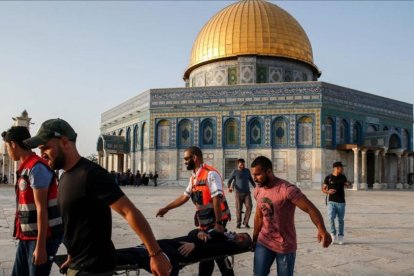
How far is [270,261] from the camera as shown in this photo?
3.90m

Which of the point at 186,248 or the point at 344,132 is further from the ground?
the point at 344,132

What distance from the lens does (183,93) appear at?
33406 millimetres

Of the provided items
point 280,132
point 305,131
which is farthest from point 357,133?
point 280,132

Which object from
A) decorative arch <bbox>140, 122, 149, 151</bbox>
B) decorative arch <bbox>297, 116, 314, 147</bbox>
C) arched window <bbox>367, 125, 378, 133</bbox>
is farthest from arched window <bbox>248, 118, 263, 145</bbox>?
arched window <bbox>367, 125, 378, 133</bbox>

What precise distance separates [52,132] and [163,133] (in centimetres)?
3109

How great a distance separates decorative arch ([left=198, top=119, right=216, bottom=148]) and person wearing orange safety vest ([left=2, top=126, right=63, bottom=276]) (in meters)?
29.0

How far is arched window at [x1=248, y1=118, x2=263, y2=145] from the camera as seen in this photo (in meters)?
31.8

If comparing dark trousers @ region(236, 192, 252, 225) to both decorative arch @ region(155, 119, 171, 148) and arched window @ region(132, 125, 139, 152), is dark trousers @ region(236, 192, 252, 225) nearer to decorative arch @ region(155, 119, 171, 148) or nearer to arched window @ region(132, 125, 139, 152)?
decorative arch @ region(155, 119, 171, 148)

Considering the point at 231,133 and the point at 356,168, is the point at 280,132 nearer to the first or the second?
the point at 231,133

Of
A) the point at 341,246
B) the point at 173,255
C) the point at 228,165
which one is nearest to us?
the point at 173,255

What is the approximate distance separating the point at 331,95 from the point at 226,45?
8966 mm

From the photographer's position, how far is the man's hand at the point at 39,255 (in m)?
3.34

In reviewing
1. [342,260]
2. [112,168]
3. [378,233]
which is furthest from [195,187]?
[112,168]

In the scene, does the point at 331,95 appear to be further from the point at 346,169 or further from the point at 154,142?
the point at 154,142
